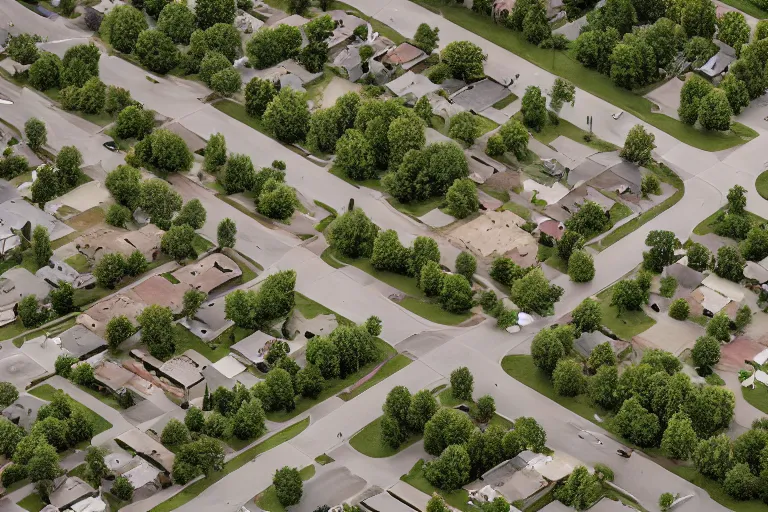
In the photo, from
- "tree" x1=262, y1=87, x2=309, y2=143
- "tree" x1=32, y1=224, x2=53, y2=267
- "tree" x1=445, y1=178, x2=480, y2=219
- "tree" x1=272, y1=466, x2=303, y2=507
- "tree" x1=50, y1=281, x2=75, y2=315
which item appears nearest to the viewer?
"tree" x1=272, y1=466, x2=303, y2=507

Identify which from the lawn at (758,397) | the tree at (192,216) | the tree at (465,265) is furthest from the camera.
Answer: the tree at (192,216)

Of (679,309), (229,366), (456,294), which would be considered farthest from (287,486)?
(679,309)

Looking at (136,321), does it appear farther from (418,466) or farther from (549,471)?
(549,471)

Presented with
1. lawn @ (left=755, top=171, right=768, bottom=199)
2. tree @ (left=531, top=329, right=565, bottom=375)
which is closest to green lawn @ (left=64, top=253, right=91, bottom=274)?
tree @ (left=531, top=329, right=565, bottom=375)

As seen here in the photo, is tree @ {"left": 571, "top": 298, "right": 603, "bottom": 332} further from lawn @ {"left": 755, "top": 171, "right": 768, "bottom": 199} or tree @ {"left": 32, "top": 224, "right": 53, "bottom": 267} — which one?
tree @ {"left": 32, "top": 224, "right": 53, "bottom": 267}

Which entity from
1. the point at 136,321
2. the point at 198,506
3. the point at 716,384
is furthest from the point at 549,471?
the point at 136,321

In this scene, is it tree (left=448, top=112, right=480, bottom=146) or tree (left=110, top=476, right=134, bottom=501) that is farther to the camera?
tree (left=448, top=112, right=480, bottom=146)

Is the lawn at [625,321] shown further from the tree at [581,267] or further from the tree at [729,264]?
the tree at [729,264]

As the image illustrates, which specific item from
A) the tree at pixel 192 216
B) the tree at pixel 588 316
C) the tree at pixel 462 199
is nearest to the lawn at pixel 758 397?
the tree at pixel 588 316
